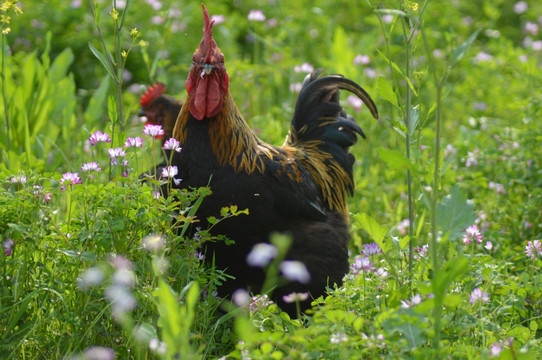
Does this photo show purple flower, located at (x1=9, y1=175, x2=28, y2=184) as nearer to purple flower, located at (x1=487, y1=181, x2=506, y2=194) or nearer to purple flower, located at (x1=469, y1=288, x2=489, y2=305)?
purple flower, located at (x1=469, y1=288, x2=489, y2=305)

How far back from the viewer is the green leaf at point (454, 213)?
2.19 metres

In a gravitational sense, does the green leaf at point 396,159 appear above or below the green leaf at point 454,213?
above

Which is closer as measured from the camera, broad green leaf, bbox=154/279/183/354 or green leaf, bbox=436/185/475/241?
broad green leaf, bbox=154/279/183/354

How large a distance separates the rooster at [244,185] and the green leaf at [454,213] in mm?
1258

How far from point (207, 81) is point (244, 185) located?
57 cm

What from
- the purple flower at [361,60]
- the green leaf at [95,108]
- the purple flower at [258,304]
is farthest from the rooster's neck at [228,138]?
the purple flower at [361,60]

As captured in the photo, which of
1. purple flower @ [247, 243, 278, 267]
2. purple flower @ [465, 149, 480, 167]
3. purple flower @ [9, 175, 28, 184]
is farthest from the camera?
purple flower @ [465, 149, 480, 167]

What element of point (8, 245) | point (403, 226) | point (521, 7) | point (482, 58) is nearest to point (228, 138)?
point (8, 245)

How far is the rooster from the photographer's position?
329 centimetres

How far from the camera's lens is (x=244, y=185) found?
3301 mm

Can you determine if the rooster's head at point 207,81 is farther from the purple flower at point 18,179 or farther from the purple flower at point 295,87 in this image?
the purple flower at point 295,87

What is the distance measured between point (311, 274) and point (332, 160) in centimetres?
107

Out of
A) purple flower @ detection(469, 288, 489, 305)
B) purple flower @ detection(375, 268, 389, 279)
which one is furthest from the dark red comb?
purple flower @ detection(469, 288, 489, 305)

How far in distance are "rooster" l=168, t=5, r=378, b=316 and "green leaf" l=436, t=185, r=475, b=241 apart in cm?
126
